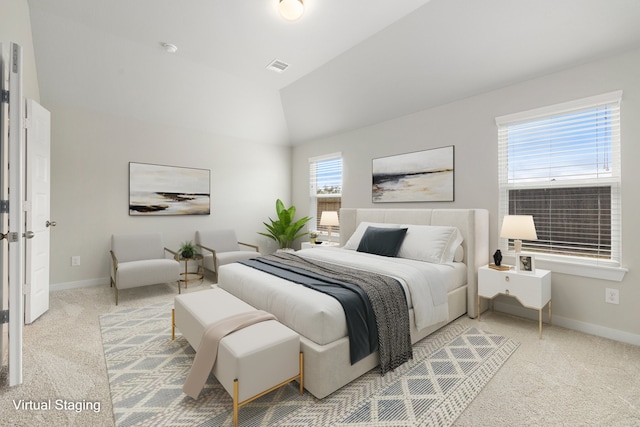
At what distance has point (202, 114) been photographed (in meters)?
4.98

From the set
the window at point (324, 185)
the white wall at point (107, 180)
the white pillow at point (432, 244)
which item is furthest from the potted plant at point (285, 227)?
the white pillow at point (432, 244)

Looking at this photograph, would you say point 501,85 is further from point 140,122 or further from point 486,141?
point 140,122

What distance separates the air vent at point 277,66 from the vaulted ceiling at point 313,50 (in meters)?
0.08

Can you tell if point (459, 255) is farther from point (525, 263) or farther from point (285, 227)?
point (285, 227)

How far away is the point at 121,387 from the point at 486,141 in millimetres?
4186

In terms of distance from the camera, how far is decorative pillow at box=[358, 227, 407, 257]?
3.52m

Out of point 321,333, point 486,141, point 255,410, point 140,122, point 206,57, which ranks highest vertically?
point 206,57

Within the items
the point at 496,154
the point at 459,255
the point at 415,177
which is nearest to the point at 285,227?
the point at 415,177

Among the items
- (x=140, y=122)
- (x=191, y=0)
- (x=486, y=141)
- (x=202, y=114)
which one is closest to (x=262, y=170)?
(x=202, y=114)

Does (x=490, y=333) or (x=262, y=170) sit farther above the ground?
(x=262, y=170)

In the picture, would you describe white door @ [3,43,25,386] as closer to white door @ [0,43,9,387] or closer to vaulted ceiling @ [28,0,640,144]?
white door @ [0,43,9,387]

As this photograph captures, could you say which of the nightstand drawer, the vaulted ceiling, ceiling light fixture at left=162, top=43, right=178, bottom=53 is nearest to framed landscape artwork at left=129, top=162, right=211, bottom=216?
the vaulted ceiling

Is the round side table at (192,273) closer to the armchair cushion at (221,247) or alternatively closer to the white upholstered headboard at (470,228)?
the armchair cushion at (221,247)

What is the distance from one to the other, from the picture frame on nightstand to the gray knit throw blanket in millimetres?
1464
